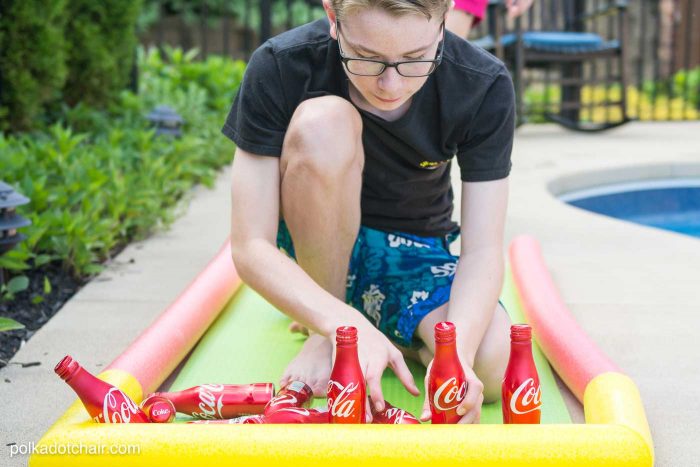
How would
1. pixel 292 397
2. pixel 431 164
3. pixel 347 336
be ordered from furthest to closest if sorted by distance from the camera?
1. pixel 431 164
2. pixel 292 397
3. pixel 347 336

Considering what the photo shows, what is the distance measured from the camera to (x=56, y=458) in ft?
5.44

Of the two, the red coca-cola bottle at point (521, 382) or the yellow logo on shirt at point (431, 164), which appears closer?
the red coca-cola bottle at point (521, 382)

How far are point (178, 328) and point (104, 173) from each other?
180 centimetres

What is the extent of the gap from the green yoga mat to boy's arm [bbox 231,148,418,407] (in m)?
0.29

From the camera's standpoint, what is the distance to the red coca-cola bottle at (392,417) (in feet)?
5.99

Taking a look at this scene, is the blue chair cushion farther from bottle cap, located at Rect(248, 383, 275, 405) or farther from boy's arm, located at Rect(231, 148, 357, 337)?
bottle cap, located at Rect(248, 383, 275, 405)

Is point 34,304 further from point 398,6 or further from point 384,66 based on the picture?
point 398,6

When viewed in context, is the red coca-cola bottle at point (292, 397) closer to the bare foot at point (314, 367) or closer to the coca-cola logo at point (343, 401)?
the bare foot at point (314, 367)

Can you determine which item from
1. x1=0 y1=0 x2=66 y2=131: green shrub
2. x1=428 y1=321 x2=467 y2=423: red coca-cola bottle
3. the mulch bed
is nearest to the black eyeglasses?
x1=428 y1=321 x2=467 y2=423: red coca-cola bottle

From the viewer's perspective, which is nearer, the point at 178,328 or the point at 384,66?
the point at 384,66

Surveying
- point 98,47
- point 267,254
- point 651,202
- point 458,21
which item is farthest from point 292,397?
point 651,202

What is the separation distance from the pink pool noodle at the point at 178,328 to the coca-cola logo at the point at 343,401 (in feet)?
1.95

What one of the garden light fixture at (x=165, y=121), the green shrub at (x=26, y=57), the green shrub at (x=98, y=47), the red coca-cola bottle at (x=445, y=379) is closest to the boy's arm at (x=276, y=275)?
the red coca-cola bottle at (x=445, y=379)

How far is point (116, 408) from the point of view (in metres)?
1.76
